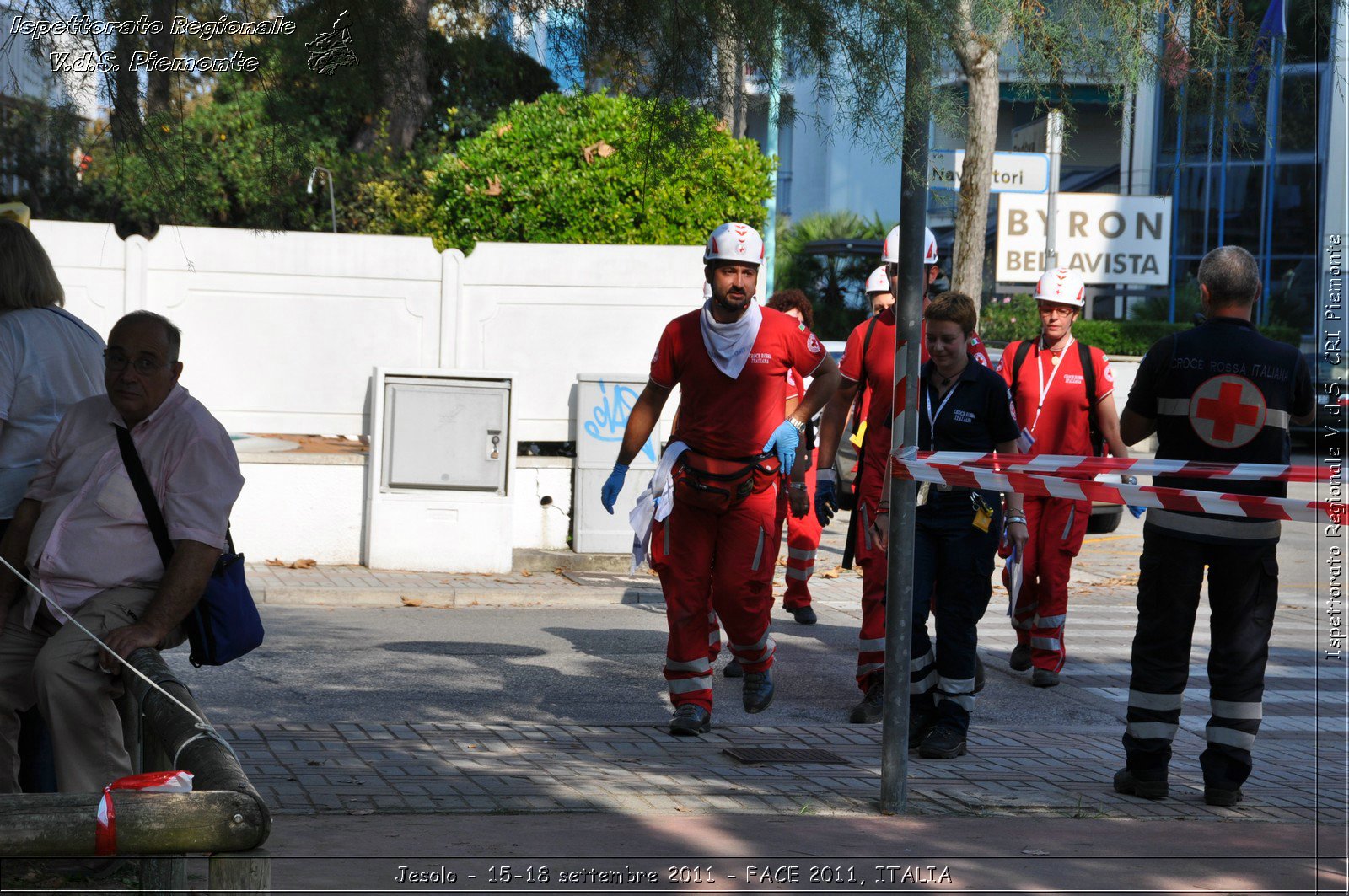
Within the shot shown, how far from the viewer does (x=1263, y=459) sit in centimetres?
582

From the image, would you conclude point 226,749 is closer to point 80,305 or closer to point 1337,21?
point 1337,21

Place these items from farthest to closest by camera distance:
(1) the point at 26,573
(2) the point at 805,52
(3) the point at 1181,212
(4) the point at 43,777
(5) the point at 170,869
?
1. (3) the point at 1181,212
2. (2) the point at 805,52
3. (4) the point at 43,777
4. (1) the point at 26,573
5. (5) the point at 170,869

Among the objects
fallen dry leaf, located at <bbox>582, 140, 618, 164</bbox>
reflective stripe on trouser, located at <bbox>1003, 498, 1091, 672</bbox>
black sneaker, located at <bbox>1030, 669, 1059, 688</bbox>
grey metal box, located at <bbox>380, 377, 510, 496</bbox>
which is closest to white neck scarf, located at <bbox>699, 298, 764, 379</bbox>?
reflective stripe on trouser, located at <bbox>1003, 498, 1091, 672</bbox>

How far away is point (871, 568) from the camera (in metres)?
6.94

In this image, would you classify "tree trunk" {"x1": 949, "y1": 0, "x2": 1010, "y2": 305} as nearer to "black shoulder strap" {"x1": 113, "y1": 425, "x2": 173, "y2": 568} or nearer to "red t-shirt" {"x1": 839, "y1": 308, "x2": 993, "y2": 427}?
"red t-shirt" {"x1": 839, "y1": 308, "x2": 993, "y2": 427}

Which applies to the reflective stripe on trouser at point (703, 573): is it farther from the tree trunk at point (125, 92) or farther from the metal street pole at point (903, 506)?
the tree trunk at point (125, 92)

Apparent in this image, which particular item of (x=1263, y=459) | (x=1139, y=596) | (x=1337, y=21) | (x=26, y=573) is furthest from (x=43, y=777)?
(x=1337, y=21)

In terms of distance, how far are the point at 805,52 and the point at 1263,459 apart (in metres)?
2.38

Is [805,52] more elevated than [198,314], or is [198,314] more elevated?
[805,52]

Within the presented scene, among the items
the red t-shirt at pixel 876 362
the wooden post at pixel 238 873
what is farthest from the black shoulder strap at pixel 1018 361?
the wooden post at pixel 238 873

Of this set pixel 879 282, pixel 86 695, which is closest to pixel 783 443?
pixel 879 282

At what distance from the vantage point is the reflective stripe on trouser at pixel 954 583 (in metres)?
6.44

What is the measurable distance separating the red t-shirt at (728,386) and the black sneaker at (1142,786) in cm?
205

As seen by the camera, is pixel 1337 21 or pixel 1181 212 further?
pixel 1181 212
